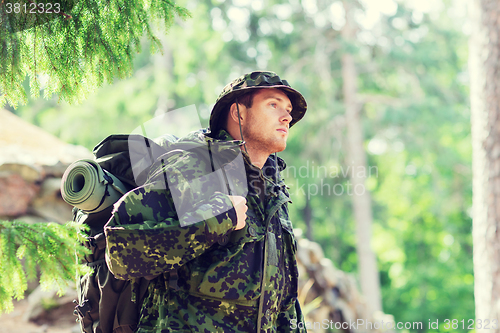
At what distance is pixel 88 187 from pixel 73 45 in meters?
0.85

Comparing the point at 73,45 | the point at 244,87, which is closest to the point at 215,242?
the point at 244,87

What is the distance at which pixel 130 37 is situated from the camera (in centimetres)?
259

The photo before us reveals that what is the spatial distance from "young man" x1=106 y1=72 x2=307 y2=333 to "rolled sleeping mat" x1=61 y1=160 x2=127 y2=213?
0.18 m

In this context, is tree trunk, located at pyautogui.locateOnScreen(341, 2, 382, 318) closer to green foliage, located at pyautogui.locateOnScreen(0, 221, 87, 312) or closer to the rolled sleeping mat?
the rolled sleeping mat

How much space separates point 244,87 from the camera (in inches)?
107

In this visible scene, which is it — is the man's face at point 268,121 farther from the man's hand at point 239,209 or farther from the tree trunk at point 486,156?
the tree trunk at point 486,156

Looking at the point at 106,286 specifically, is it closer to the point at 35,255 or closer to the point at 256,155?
the point at 35,255

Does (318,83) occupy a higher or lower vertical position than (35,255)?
higher

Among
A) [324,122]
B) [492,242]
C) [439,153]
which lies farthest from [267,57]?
[492,242]

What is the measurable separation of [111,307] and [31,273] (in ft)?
3.09

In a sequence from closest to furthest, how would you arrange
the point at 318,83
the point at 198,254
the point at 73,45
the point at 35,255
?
the point at 35,255 < the point at 198,254 < the point at 73,45 < the point at 318,83

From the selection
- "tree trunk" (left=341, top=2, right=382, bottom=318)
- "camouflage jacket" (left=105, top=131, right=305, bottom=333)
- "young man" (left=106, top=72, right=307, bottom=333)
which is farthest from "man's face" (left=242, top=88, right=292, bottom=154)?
"tree trunk" (left=341, top=2, right=382, bottom=318)

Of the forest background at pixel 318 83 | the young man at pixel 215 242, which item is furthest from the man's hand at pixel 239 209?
the forest background at pixel 318 83

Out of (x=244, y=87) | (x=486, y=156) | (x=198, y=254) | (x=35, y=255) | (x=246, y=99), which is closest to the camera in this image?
(x=35, y=255)
